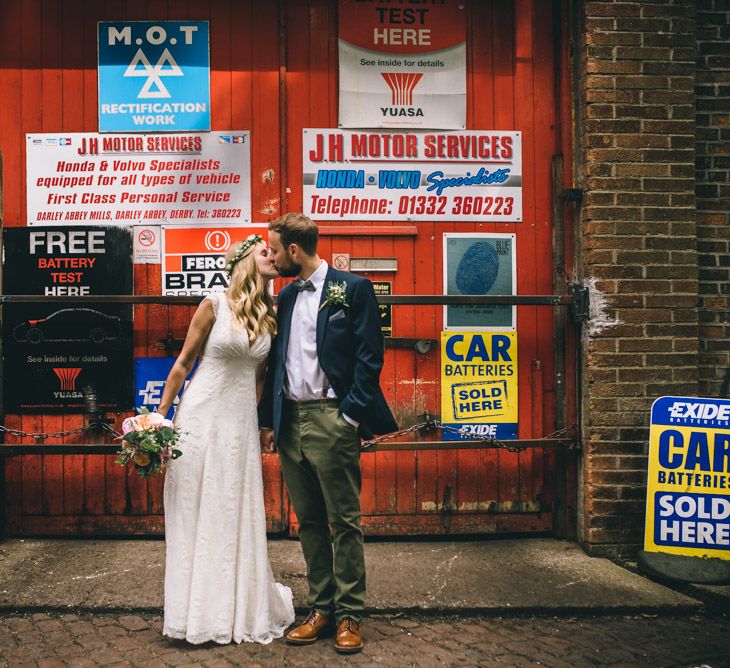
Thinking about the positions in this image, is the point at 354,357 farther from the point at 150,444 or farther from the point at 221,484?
the point at 150,444

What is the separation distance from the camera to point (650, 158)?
15.7 feet

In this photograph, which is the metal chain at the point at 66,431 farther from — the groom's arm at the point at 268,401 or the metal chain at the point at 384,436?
the groom's arm at the point at 268,401

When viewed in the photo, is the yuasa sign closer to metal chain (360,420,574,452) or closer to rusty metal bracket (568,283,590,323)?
metal chain (360,420,574,452)

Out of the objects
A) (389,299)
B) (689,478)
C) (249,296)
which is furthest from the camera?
(389,299)

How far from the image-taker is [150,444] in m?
3.42

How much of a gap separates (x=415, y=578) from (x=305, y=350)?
1641 mm

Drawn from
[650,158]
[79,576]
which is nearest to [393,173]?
[650,158]

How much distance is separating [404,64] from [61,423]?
334cm

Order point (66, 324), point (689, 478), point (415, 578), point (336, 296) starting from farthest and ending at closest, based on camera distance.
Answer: point (66, 324) < point (689, 478) < point (415, 578) < point (336, 296)

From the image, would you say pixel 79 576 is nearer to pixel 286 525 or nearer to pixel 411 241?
pixel 286 525

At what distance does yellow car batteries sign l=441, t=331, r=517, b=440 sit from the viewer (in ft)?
16.5

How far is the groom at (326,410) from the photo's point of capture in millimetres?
3518

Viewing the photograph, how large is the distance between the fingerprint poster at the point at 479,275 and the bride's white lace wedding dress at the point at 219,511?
1.78 metres

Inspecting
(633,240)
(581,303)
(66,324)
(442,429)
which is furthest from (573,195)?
(66,324)
